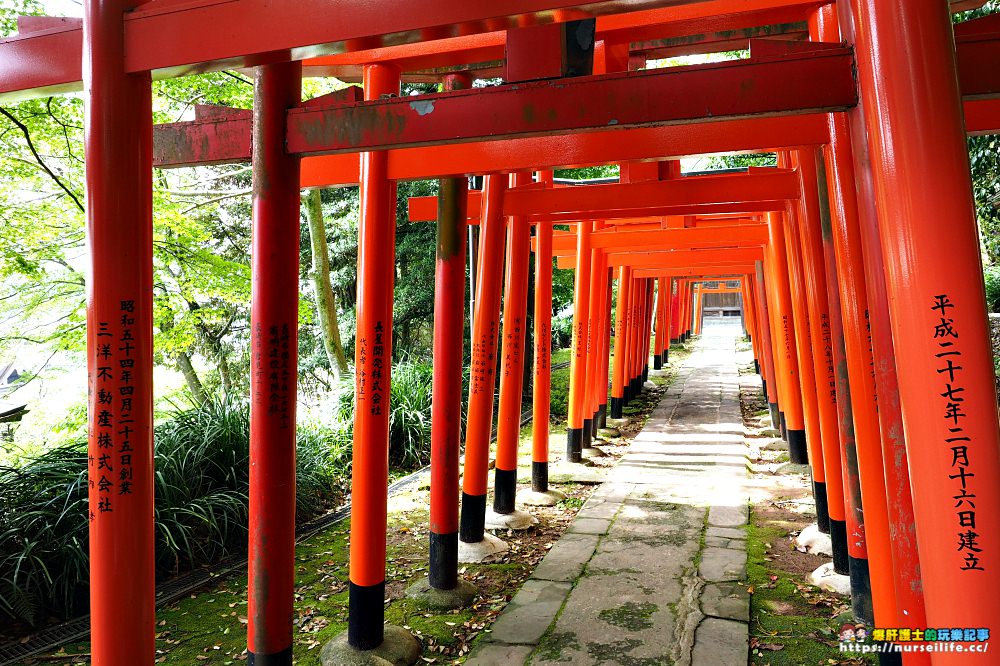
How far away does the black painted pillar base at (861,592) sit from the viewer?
4.12 meters

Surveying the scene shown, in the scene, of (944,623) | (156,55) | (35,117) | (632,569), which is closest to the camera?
(944,623)

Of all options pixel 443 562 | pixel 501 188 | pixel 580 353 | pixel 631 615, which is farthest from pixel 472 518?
pixel 580 353

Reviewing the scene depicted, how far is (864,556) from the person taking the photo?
410cm

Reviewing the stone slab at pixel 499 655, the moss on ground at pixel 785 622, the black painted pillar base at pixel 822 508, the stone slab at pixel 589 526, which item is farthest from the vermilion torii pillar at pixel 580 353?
the stone slab at pixel 499 655

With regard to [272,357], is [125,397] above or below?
below

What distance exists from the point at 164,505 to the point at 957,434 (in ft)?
17.2

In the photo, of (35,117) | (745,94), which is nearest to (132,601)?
(745,94)

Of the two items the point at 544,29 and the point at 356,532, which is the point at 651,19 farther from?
the point at 356,532

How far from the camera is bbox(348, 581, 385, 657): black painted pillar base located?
12.8 feet

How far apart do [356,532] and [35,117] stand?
5.05 metres

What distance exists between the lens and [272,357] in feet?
9.87

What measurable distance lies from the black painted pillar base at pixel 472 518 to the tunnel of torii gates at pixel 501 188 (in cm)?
67

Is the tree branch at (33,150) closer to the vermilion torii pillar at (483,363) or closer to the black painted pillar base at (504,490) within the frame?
the vermilion torii pillar at (483,363)

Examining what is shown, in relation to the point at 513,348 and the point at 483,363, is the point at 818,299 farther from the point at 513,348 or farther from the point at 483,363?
the point at 513,348
